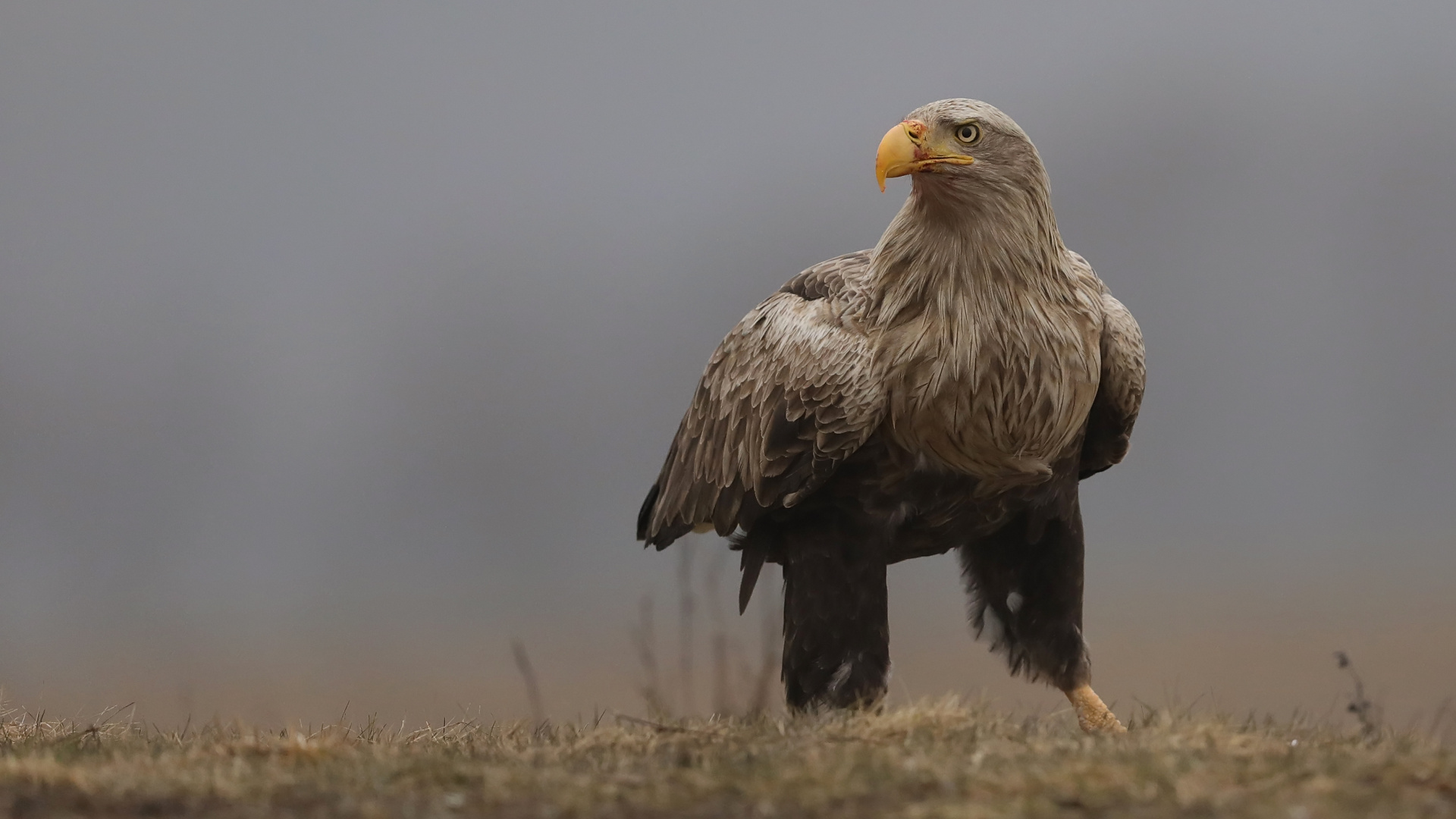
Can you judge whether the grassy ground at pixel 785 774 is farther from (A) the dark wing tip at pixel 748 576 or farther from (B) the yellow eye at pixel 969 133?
(B) the yellow eye at pixel 969 133

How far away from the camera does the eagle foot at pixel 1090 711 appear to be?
719cm

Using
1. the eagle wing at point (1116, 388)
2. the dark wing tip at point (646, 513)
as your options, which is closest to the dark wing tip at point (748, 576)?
the dark wing tip at point (646, 513)

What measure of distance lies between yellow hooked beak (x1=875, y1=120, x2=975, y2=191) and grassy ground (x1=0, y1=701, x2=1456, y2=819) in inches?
94.3

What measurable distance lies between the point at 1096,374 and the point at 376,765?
3.82 metres

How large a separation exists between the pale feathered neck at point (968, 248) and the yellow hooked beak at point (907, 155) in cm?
12

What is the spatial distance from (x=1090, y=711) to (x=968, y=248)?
251cm

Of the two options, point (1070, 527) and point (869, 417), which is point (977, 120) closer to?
point (869, 417)

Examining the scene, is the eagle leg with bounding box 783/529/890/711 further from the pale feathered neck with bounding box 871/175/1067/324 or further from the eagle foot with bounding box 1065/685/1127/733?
the pale feathered neck with bounding box 871/175/1067/324

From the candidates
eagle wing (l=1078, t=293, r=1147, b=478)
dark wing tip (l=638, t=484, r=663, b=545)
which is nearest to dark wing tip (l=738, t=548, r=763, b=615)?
dark wing tip (l=638, t=484, r=663, b=545)

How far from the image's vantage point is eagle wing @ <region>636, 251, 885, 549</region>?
681 cm

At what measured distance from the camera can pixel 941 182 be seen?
265 inches

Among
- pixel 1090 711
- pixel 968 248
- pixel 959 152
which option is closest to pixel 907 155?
pixel 959 152

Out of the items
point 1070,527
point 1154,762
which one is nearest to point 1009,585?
point 1070,527

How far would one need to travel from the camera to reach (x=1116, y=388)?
23.7 ft
